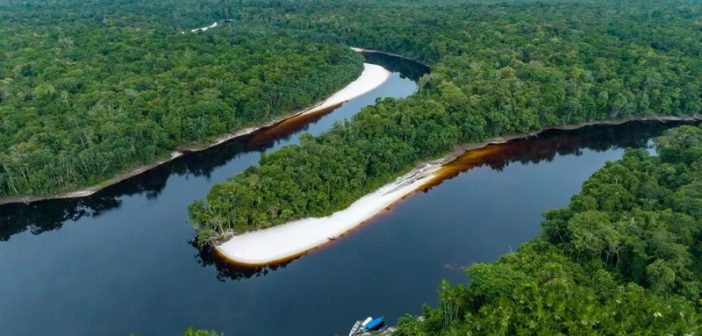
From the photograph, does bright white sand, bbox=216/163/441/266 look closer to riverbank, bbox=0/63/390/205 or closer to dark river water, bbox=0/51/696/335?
dark river water, bbox=0/51/696/335

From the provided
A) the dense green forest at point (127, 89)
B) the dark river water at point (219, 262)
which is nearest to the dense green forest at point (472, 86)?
the dark river water at point (219, 262)

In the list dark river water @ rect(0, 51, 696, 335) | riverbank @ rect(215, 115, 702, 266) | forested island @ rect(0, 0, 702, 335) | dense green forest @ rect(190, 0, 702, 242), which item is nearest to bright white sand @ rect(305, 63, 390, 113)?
forested island @ rect(0, 0, 702, 335)

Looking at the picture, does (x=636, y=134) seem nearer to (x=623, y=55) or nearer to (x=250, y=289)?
(x=623, y=55)

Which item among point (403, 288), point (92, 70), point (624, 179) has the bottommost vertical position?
point (403, 288)

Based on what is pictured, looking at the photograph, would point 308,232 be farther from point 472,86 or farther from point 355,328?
point 472,86

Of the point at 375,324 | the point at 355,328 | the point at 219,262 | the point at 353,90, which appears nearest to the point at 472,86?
the point at 353,90

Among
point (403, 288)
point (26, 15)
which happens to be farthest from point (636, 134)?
point (26, 15)

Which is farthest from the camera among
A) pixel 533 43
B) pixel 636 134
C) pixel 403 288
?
pixel 533 43
